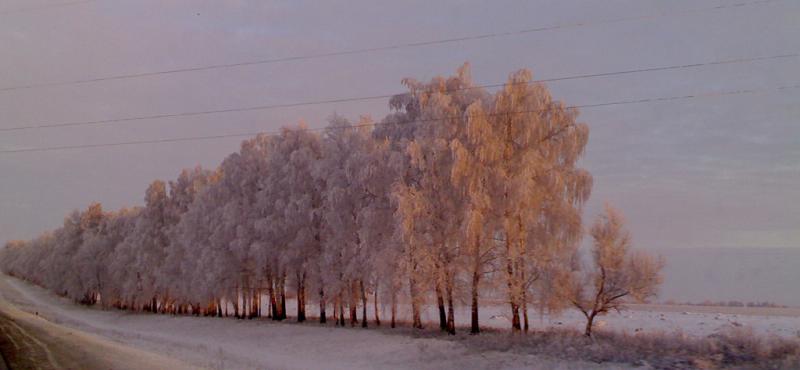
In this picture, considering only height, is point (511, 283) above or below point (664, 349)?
above

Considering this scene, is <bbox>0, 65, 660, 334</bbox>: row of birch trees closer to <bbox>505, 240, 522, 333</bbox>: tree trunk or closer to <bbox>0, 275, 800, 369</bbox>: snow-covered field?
<bbox>505, 240, 522, 333</bbox>: tree trunk

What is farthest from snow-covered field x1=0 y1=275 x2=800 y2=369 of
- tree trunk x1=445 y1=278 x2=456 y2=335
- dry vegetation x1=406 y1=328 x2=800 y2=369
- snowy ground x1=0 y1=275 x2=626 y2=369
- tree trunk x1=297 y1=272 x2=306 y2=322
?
tree trunk x1=297 y1=272 x2=306 y2=322

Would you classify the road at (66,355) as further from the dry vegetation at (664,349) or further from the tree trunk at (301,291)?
the tree trunk at (301,291)

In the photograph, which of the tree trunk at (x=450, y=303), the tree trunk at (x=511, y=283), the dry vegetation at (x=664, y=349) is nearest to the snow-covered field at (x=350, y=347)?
the dry vegetation at (x=664, y=349)

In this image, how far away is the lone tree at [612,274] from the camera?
30.5 m

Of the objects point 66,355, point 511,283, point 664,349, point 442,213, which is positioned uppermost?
point 442,213

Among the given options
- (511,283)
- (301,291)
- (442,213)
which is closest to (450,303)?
(511,283)

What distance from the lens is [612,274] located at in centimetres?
3117

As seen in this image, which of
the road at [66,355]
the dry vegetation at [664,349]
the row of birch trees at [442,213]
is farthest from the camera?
the row of birch trees at [442,213]

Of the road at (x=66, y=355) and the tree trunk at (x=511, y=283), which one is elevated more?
the tree trunk at (x=511, y=283)

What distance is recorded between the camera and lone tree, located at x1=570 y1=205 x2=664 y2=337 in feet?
100

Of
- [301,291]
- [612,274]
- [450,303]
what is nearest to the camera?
[612,274]

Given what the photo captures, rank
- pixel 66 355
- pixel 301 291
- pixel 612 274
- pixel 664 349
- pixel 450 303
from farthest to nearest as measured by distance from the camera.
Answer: pixel 301 291, pixel 450 303, pixel 612 274, pixel 664 349, pixel 66 355

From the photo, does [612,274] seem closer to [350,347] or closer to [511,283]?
[511,283]
